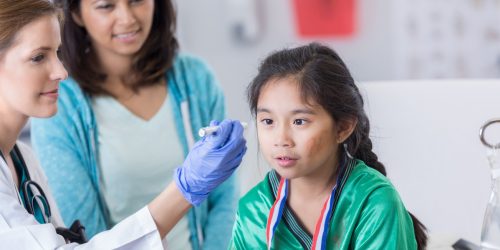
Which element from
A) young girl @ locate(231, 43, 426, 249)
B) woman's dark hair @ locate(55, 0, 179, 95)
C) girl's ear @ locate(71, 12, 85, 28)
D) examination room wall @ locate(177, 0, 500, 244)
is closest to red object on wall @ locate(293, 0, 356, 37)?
examination room wall @ locate(177, 0, 500, 244)

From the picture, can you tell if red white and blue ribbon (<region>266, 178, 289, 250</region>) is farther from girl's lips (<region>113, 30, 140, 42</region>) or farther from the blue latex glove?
girl's lips (<region>113, 30, 140, 42</region>)

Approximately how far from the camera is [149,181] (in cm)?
187

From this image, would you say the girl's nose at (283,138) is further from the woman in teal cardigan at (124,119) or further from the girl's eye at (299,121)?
the woman in teal cardigan at (124,119)

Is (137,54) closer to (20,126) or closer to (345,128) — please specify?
(20,126)

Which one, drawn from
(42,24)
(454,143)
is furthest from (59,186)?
(454,143)

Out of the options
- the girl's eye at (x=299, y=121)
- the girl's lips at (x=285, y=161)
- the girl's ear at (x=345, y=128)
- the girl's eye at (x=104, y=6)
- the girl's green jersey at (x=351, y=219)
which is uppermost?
the girl's eye at (x=104, y=6)

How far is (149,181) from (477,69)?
1824 mm

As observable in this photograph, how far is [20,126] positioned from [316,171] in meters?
0.60

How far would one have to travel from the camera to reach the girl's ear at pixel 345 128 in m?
1.36

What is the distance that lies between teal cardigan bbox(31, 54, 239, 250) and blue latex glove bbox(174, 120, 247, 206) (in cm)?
51

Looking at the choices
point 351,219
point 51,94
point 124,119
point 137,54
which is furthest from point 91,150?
point 351,219

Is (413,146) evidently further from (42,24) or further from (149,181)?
(42,24)

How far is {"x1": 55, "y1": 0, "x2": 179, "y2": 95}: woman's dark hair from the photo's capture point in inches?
72.9

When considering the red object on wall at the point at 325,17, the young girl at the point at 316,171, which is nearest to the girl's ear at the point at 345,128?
the young girl at the point at 316,171
